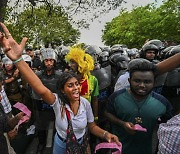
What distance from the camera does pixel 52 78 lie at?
216 inches

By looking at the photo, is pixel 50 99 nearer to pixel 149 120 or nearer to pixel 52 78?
pixel 149 120

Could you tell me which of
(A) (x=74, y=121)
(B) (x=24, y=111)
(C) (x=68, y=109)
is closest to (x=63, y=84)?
(C) (x=68, y=109)

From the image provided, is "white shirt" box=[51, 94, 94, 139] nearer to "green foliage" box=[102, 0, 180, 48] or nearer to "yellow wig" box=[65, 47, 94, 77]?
"yellow wig" box=[65, 47, 94, 77]

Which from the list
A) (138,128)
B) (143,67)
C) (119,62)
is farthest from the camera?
(119,62)

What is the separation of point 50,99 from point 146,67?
2.87 feet

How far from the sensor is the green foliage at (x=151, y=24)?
35500 mm

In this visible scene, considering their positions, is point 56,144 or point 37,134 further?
point 37,134

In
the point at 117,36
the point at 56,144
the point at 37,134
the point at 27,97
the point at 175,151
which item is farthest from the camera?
the point at 117,36

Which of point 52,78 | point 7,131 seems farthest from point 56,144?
point 52,78

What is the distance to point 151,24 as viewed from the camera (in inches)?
1615

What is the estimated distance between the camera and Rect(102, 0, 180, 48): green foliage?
35.5m

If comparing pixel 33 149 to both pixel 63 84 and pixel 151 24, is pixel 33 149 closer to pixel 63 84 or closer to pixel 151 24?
pixel 63 84

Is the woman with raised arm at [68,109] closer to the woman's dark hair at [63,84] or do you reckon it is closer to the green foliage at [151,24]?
the woman's dark hair at [63,84]

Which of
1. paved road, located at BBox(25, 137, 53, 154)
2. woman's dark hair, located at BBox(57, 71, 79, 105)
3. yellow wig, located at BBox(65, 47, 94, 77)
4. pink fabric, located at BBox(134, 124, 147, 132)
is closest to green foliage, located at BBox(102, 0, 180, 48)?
paved road, located at BBox(25, 137, 53, 154)
